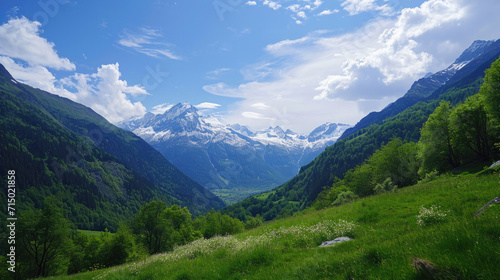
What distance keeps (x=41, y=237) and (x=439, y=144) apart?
255 ft

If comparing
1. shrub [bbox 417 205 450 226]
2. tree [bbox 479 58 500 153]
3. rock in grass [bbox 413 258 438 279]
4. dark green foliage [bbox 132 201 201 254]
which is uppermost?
tree [bbox 479 58 500 153]

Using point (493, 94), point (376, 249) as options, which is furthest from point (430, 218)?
point (493, 94)

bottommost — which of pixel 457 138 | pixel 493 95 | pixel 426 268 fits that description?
pixel 457 138

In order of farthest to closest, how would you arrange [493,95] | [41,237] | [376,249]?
[41,237] < [493,95] < [376,249]

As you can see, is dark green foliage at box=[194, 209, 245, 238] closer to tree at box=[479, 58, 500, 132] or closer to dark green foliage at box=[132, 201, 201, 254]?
dark green foliage at box=[132, 201, 201, 254]

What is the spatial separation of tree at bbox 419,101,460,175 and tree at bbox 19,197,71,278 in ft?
239

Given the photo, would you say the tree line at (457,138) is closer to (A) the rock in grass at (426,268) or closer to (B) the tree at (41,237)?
(A) the rock in grass at (426,268)

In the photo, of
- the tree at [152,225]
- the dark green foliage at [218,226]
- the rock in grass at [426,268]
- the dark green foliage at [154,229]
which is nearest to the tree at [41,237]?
the tree at [152,225]

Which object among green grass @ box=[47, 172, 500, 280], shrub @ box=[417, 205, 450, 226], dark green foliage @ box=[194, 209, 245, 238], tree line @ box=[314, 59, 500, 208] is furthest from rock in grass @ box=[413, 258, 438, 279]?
dark green foliage @ box=[194, 209, 245, 238]

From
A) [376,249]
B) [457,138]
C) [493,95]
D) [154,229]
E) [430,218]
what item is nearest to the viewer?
[376,249]

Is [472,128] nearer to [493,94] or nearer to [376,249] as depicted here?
[493,94]

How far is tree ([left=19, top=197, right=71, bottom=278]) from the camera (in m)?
41.2

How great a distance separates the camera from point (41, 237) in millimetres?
42375

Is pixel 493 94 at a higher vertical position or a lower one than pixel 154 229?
higher
